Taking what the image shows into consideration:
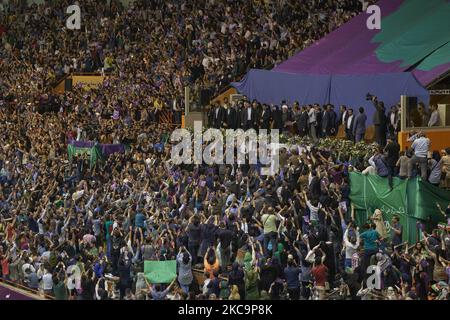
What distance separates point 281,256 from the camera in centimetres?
2256

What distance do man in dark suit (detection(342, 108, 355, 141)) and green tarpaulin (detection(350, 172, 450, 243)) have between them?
133 inches

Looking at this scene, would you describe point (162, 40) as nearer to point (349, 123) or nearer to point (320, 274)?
point (349, 123)

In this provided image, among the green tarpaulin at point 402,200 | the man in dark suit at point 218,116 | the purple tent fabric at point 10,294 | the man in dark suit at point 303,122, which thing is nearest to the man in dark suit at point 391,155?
the green tarpaulin at point 402,200

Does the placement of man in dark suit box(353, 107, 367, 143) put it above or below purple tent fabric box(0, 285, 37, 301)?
above

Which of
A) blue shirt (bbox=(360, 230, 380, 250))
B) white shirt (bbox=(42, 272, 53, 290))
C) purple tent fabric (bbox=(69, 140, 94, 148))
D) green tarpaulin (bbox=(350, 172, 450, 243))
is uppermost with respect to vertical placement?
purple tent fabric (bbox=(69, 140, 94, 148))

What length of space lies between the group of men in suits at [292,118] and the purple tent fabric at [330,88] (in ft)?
3.01

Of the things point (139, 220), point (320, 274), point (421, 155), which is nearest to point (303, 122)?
point (139, 220)

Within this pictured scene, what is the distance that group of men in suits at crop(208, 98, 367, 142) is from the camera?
28688 mm

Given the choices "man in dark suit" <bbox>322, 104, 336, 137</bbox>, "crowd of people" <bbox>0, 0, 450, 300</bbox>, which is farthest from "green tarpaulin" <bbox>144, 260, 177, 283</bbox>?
"man in dark suit" <bbox>322, 104, 336, 137</bbox>

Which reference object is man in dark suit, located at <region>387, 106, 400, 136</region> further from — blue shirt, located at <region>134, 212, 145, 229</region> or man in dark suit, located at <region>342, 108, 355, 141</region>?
blue shirt, located at <region>134, 212, 145, 229</region>

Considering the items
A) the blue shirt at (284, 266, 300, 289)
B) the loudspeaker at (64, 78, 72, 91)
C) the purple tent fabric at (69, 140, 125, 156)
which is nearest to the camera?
the blue shirt at (284, 266, 300, 289)

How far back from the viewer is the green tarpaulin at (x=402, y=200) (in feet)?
78.4

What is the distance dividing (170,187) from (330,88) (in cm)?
578
